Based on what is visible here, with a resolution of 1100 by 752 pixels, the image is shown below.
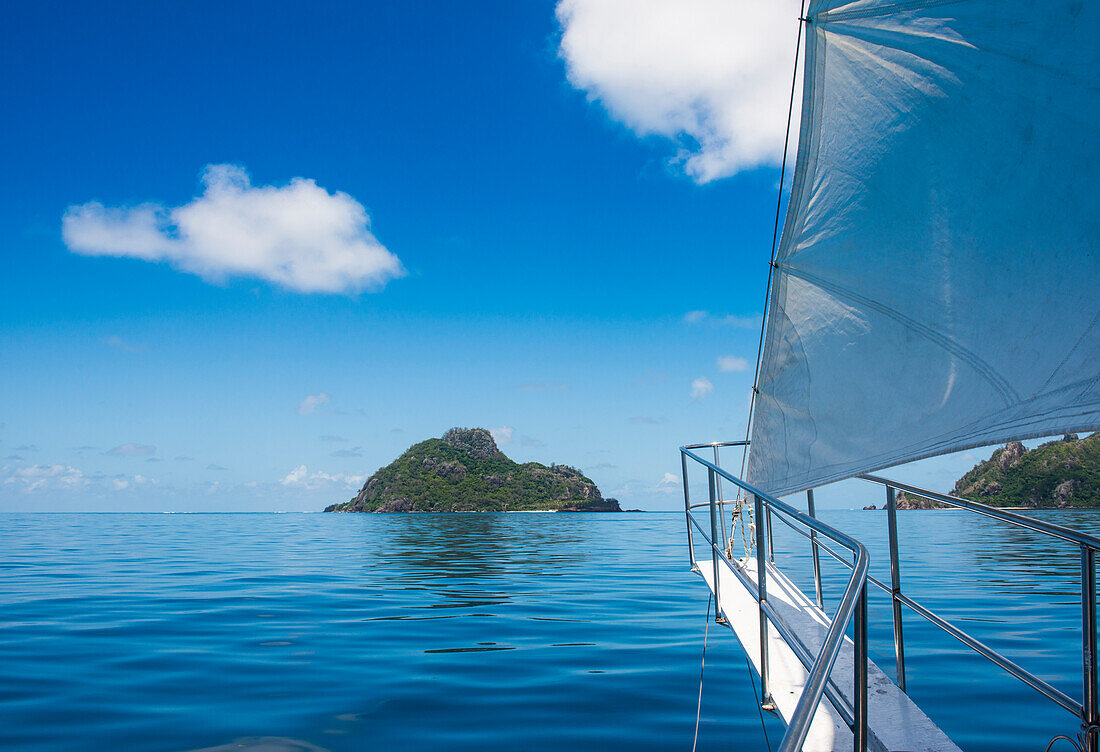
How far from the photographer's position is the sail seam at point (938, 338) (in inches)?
97.7

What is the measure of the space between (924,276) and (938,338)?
267mm

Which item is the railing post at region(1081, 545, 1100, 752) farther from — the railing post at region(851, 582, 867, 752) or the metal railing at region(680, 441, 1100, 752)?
the railing post at region(851, 582, 867, 752)

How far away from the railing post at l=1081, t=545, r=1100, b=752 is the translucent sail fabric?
509 mm

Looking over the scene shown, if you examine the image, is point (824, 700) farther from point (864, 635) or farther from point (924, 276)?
point (924, 276)

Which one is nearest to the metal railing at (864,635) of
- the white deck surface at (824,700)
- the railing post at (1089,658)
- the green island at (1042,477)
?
the railing post at (1089,658)

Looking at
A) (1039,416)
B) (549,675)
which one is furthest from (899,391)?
(549,675)

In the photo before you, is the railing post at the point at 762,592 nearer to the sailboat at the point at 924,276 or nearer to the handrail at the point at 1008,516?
the sailboat at the point at 924,276

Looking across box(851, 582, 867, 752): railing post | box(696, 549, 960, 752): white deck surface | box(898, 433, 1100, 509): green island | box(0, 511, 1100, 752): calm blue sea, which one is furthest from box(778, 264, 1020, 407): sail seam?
box(898, 433, 1100, 509): green island

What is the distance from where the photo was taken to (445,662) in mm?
7086

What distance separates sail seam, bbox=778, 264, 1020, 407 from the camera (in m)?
2.48

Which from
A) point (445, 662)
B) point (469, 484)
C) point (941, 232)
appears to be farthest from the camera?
point (469, 484)

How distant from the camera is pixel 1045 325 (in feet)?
7.65

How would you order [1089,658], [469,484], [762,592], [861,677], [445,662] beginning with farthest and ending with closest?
1. [469,484]
2. [445,662]
3. [762,592]
4. [1089,658]
5. [861,677]

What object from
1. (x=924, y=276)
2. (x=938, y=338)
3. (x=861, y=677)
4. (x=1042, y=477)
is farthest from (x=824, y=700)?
(x=1042, y=477)
